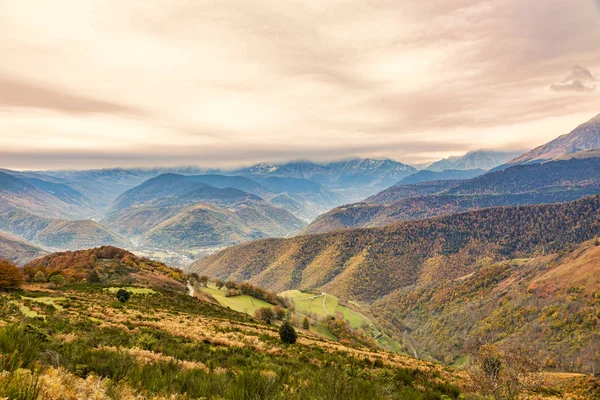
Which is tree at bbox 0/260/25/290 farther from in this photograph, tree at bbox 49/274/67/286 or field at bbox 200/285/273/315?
field at bbox 200/285/273/315

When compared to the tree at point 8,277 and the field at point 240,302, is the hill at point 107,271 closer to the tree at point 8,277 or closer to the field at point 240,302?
the field at point 240,302

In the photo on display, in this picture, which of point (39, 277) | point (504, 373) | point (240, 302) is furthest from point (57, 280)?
point (504, 373)

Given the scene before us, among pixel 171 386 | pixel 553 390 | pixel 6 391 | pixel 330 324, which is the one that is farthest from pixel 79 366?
pixel 330 324

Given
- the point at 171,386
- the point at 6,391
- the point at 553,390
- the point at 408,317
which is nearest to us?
the point at 6,391

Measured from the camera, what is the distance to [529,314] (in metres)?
140

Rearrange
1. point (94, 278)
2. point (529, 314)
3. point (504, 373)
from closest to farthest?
1. point (504, 373)
2. point (94, 278)
3. point (529, 314)

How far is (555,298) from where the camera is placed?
13625cm

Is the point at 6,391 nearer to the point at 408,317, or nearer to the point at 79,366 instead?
the point at 79,366

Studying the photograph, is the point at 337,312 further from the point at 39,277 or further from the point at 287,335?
the point at 287,335

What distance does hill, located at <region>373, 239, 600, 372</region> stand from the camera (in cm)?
10981

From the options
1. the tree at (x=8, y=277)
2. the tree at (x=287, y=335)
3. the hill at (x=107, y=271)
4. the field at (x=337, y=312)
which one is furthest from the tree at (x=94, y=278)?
the field at (x=337, y=312)

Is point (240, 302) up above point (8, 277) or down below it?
below

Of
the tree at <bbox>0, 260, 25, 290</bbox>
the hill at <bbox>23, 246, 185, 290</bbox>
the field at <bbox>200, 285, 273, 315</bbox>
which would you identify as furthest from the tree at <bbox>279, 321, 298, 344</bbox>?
the field at <bbox>200, 285, 273, 315</bbox>

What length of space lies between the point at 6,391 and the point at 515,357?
13.8 m
